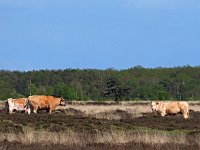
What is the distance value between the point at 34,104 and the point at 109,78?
8303 cm

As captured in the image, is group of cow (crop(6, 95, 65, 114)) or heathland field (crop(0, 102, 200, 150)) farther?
group of cow (crop(6, 95, 65, 114))

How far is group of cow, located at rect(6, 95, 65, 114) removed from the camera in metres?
42.1

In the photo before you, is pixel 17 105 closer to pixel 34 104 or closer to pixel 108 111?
pixel 34 104

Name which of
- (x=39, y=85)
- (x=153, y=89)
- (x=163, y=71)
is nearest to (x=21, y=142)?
(x=153, y=89)

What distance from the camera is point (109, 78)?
409 feet

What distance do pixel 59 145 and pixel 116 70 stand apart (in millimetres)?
155289

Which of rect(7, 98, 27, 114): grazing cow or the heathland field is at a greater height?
rect(7, 98, 27, 114): grazing cow

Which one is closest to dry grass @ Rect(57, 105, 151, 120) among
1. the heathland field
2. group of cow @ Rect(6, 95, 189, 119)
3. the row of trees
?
group of cow @ Rect(6, 95, 189, 119)

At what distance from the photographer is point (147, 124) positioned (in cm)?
3055

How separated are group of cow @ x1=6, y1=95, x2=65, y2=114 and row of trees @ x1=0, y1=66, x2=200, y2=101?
71.1 meters

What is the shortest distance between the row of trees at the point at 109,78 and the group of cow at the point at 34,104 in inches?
2799

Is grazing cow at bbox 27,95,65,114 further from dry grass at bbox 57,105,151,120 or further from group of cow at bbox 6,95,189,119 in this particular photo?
dry grass at bbox 57,105,151,120

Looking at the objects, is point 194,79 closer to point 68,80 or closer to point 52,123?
point 68,80

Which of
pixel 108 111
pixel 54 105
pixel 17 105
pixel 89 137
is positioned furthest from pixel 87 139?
pixel 108 111
